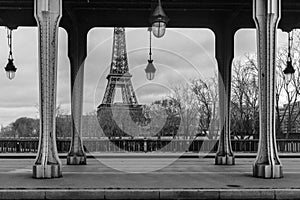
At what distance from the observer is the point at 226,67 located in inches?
684

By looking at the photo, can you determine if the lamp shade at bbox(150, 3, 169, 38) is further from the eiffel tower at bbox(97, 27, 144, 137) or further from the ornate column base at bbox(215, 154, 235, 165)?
the eiffel tower at bbox(97, 27, 144, 137)

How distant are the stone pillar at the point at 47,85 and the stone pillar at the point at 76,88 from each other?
4628 millimetres

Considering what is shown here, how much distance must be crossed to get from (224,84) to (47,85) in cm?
765

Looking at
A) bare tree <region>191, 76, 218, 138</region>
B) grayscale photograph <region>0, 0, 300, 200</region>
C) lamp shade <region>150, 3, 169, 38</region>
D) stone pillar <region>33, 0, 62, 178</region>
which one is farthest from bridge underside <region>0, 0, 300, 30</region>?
bare tree <region>191, 76, 218, 138</region>

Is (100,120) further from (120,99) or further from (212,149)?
(212,149)

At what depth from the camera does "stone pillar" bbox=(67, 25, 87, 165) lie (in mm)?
17078

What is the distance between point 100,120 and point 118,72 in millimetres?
5584

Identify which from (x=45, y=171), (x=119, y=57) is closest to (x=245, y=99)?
(x=119, y=57)

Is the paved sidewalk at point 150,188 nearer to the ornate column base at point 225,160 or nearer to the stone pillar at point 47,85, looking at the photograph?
the stone pillar at point 47,85

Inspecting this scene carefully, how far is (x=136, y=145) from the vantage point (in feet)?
95.7

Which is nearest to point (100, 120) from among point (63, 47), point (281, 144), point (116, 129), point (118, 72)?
point (116, 129)

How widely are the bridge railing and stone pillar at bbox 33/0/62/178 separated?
51.4ft

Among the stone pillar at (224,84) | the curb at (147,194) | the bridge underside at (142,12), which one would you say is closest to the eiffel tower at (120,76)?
the bridge underside at (142,12)

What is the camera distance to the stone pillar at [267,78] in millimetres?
12406
